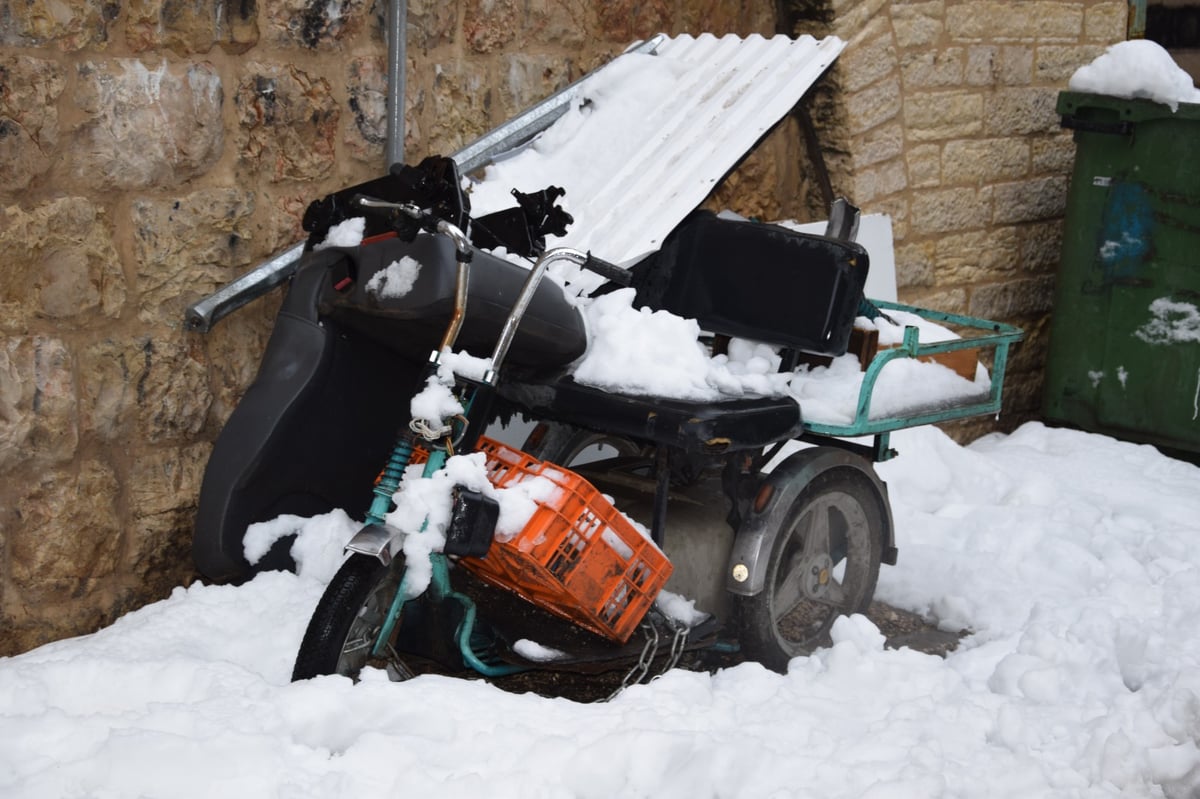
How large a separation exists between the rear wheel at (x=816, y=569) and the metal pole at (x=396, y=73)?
1.52m

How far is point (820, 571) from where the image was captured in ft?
12.7

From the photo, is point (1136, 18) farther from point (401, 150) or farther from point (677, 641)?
point (677, 641)

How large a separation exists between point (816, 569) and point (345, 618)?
146 cm

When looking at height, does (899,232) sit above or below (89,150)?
below

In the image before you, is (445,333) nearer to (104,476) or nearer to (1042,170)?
(104,476)

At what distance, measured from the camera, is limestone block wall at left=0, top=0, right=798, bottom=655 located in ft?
10.9

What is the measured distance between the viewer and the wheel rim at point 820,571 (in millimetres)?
3754

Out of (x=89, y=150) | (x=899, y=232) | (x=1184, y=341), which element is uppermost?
(x=89, y=150)

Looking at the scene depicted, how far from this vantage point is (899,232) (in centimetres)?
582

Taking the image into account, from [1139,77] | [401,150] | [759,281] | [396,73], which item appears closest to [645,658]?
[759,281]

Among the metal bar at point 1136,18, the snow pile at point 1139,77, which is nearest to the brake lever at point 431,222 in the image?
the snow pile at point 1139,77

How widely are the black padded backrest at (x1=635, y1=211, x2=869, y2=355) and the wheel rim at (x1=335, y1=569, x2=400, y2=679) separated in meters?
1.30

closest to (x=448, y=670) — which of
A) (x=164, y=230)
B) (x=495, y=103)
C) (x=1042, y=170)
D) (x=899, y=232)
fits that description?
(x=164, y=230)

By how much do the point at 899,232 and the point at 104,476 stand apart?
3.50m
